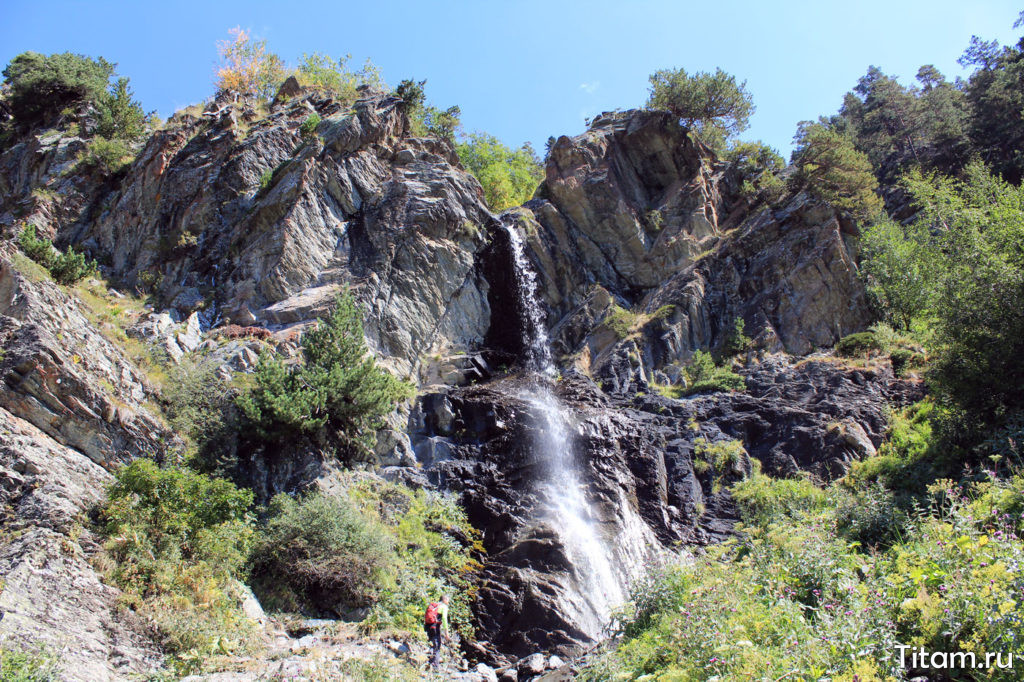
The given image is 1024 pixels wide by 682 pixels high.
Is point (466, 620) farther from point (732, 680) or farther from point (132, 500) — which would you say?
point (732, 680)

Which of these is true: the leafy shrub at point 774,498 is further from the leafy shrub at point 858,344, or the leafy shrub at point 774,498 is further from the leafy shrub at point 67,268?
the leafy shrub at point 67,268

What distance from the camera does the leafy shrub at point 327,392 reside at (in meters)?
15.0

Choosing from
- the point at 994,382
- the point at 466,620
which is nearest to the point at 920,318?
the point at 994,382

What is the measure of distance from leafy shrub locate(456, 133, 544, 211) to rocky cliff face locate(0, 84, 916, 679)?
17.1 ft

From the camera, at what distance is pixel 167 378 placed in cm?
1583

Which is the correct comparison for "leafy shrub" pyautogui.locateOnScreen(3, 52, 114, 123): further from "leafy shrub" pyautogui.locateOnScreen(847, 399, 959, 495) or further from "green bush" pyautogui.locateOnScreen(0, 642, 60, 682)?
"leafy shrub" pyautogui.locateOnScreen(847, 399, 959, 495)

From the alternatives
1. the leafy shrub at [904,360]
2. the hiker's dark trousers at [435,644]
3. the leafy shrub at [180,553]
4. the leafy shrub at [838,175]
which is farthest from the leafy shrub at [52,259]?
the leafy shrub at [838,175]

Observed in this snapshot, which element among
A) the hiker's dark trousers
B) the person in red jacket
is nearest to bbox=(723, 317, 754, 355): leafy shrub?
the person in red jacket

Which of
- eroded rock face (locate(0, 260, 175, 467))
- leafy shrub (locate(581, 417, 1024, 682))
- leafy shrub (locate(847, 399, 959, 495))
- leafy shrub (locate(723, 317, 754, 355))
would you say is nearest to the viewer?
leafy shrub (locate(581, 417, 1024, 682))

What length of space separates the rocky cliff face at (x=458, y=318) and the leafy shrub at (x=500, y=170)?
5204mm

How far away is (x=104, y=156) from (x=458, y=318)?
19294mm

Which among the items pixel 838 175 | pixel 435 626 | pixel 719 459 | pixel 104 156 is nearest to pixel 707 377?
pixel 719 459

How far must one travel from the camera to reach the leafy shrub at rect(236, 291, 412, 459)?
14984 millimetres

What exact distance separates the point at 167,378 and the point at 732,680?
15.5 meters
